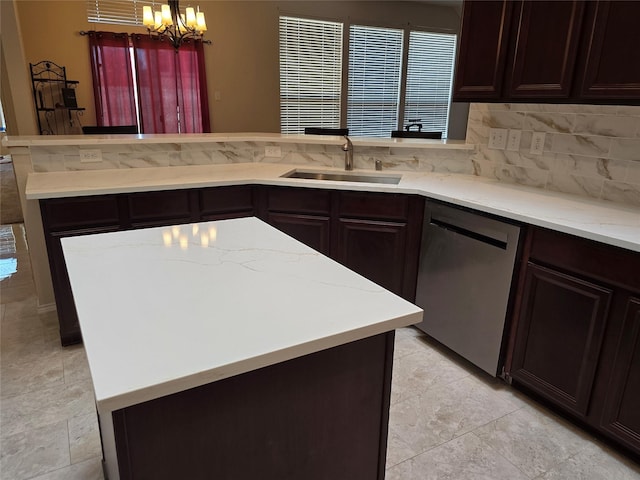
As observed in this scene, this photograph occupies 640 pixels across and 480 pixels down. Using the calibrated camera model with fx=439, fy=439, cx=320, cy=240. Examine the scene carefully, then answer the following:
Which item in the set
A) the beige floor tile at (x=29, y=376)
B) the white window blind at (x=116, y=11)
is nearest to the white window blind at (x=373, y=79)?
the white window blind at (x=116, y=11)

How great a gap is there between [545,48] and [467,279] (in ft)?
3.81

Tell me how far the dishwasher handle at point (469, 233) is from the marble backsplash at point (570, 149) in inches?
24.4

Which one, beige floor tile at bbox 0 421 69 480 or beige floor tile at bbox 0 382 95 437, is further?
beige floor tile at bbox 0 382 95 437

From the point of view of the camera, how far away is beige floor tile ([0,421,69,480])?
5.48 feet

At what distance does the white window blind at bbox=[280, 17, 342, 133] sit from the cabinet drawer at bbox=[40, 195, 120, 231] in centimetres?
457

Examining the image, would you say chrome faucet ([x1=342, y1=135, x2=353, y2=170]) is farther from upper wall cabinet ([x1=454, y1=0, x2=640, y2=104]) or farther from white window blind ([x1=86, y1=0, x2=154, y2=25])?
white window blind ([x1=86, y1=0, x2=154, y2=25])

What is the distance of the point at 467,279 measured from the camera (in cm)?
229

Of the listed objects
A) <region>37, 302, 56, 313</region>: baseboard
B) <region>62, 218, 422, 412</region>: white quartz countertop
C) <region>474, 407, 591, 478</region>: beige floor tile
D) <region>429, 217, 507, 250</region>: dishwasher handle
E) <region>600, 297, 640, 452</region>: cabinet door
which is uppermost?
<region>62, 218, 422, 412</region>: white quartz countertop

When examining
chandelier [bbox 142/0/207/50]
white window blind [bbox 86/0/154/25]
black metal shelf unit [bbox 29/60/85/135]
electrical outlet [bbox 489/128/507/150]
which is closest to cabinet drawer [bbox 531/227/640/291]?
electrical outlet [bbox 489/128/507/150]

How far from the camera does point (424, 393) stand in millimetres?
2168

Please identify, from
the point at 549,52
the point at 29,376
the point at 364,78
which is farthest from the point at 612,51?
the point at 364,78

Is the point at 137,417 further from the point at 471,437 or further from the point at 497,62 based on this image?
the point at 497,62

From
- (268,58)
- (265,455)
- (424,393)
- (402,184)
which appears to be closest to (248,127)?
(268,58)

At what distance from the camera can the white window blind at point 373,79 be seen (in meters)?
6.81
